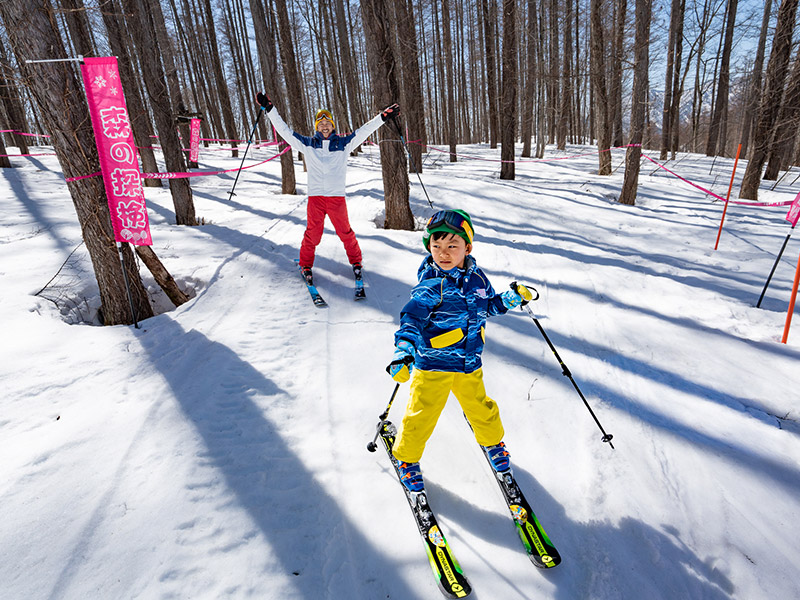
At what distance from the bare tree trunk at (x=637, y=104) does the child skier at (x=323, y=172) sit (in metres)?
8.22

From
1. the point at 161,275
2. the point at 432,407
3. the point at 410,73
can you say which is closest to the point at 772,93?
the point at 410,73

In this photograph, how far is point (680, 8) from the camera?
18.4m

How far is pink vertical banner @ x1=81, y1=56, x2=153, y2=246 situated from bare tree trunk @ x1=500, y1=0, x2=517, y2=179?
10628 mm

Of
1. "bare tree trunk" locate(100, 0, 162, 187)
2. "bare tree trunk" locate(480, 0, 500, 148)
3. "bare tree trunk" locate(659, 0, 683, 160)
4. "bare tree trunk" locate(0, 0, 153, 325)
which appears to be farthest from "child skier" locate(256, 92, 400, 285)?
"bare tree trunk" locate(659, 0, 683, 160)

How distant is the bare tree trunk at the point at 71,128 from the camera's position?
11.2 ft

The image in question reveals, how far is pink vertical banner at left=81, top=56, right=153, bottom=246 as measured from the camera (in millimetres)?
3525

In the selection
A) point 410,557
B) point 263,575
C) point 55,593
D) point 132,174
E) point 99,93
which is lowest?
point 410,557

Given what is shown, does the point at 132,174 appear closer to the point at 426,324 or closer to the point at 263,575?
the point at 426,324

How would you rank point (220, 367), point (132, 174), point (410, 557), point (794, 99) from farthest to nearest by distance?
1. point (794, 99)
2. point (132, 174)
3. point (220, 367)
4. point (410, 557)

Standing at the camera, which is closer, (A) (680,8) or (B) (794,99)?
(B) (794,99)

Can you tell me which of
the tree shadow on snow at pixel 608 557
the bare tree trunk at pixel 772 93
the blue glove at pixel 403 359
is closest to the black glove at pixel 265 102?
the blue glove at pixel 403 359

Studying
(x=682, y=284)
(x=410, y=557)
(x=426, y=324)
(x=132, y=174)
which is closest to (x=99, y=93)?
(x=132, y=174)

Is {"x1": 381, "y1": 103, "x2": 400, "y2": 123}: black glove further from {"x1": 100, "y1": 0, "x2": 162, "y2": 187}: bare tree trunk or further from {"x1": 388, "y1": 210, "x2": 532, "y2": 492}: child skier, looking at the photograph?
{"x1": 100, "y1": 0, "x2": 162, "y2": 187}: bare tree trunk

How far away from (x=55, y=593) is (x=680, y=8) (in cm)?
2756
